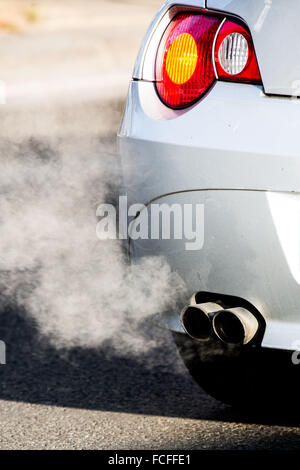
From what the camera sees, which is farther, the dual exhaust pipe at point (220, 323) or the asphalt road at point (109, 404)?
the asphalt road at point (109, 404)

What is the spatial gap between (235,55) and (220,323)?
30.3 inches

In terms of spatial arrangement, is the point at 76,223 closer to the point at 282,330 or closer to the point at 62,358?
the point at 62,358

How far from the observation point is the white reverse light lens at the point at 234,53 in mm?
2234

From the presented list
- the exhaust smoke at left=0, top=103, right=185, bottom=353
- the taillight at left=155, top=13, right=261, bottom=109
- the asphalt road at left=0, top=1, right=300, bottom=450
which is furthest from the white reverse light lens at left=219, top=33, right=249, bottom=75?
the asphalt road at left=0, top=1, right=300, bottom=450

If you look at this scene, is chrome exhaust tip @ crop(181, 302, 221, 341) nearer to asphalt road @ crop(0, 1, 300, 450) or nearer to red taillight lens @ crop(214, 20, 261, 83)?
asphalt road @ crop(0, 1, 300, 450)

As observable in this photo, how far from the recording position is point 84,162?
20.6ft

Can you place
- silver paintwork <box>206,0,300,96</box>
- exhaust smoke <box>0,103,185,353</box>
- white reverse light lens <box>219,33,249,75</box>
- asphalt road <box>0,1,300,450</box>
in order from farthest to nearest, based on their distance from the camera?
exhaust smoke <box>0,103,185,353</box>
asphalt road <box>0,1,300,450</box>
white reverse light lens <box>219,33,249,75</box>
silver paintwork <box>206,0,300,96</box>

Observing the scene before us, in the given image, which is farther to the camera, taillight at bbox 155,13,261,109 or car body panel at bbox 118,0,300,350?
taillight at bbox 155,13,261,109

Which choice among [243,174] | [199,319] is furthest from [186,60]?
[199,319]

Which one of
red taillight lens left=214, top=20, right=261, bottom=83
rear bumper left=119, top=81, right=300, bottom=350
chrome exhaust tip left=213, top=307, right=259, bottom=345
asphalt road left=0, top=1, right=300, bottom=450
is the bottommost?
asphalt road left=0, top=1, right=300, bottom=450

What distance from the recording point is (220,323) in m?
2.27

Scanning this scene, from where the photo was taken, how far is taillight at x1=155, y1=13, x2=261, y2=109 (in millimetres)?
2238

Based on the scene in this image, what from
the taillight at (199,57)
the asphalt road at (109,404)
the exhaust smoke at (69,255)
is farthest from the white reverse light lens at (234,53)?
the asphalt road at (109,404)

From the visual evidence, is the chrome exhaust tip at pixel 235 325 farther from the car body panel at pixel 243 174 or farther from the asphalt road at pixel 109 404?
the asphalt road at pixel 109 404
